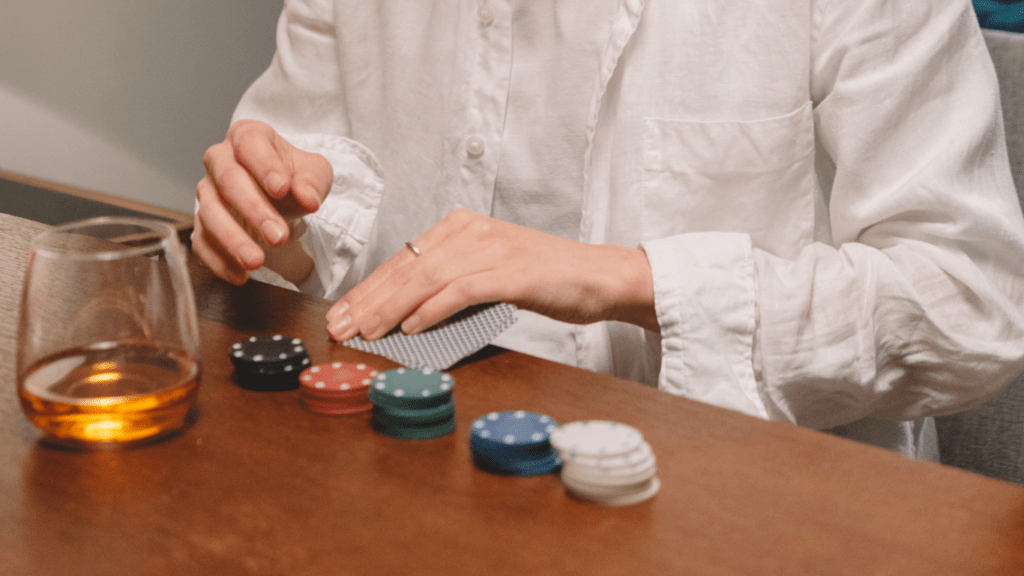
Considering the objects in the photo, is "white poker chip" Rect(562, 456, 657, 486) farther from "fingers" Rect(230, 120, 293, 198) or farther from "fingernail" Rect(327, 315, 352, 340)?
"fingers" Rect(230, 120, 293, 198)

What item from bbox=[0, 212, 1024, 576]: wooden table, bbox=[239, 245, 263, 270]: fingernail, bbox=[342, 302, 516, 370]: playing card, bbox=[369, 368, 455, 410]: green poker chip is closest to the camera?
bbox=[0, 212, 1024, 576]: wooden table

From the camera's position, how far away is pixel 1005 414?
108cm

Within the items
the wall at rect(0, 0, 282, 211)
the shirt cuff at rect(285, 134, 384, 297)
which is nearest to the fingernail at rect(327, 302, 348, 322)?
the shirt cuff at rect(285, 134, 384, 297)

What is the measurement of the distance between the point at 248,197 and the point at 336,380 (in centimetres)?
34

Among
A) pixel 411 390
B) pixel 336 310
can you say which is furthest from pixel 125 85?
pixel 411 390

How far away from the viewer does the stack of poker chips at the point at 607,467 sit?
45 cm

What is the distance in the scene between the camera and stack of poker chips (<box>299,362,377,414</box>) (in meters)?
0.56

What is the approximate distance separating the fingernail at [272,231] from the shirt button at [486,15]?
551 millimetres

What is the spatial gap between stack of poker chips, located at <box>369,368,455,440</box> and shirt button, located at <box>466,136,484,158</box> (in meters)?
0.73

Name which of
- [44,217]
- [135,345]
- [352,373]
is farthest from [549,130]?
[44,217]

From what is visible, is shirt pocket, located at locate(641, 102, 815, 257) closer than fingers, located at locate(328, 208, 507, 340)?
No

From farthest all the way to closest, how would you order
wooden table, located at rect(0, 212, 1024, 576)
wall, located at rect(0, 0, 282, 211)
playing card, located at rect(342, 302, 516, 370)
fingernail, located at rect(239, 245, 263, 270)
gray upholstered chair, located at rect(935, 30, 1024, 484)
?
1. wall, located at rect(0, 0, 282, 211)
2. gray upholstered chair, located at rect(935, 30, 1024, 484)
3. fingernail, located at rect(239, 245, 263, 270)
4. playing card, located at rect(342, 302, 516, 370)
5. wooden table, located at rect(0, 212, 1024, 576)

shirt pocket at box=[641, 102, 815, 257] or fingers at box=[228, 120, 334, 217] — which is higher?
fingers at box=[228, 120, 334, 217]

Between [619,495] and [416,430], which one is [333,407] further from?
[619,495]
